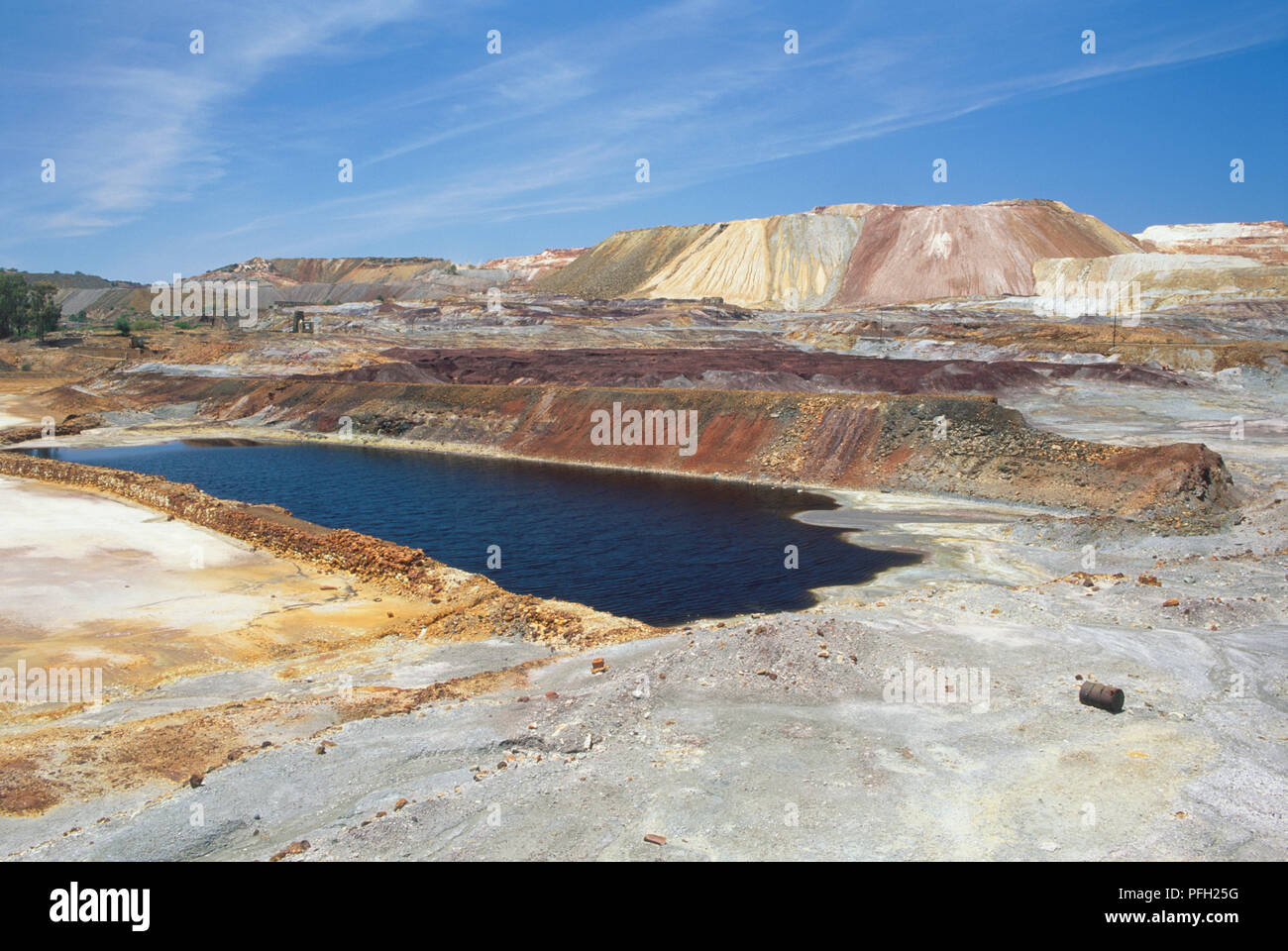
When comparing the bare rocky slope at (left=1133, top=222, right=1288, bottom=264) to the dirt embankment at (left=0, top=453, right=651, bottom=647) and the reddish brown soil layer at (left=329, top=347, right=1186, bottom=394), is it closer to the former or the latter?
the reddish brown soil layer at (left=329, top=347, right=1186, bottom=394)

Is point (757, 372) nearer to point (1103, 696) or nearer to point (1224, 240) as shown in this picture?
point (1103, 696)

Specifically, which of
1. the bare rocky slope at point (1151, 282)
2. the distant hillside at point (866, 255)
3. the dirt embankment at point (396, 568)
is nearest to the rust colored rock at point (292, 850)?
the dirt embankment at point (396, 568)

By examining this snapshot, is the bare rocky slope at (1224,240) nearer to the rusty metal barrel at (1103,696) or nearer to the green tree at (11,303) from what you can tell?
the rusty metal barrel at (1103,696)

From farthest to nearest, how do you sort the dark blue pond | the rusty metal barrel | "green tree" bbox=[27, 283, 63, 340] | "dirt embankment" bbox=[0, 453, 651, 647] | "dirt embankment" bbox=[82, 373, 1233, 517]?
"green tree" bbox=[27, 283, 63, 340] < "dirt embankment" bbox=[82, 373, 1233, 517] < the dark blue pond < "dirt embankment" bbox=[0, 453, 651, 647] < the rusty metal barrel

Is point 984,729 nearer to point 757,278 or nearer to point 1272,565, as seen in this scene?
point 1272,565

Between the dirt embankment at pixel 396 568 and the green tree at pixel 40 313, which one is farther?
the green tree at pixel 40 313

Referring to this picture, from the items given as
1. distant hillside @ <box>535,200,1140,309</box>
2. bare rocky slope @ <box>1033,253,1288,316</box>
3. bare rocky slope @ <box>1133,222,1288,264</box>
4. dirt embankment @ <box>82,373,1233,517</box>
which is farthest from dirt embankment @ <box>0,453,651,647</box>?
bare rocky slope @ <box>1133,222,1288,264</box>

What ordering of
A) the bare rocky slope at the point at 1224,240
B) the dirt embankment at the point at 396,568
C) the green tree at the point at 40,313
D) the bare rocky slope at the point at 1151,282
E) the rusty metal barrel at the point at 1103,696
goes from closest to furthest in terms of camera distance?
the rusty metal barrel at the point at 1103,696 → the dirt embankment at the point at 396,568 → the bare rocky slope at the point at 1151,282 → the green tree at the point at 40,313 → the bare rocky slope at the point at 1224,240
